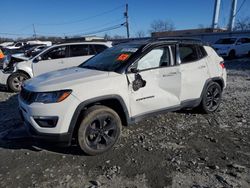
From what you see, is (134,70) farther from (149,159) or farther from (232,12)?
(232,12)

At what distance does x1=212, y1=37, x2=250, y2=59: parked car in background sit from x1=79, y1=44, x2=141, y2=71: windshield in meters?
14.9

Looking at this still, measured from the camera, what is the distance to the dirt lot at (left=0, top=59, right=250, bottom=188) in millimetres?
3061

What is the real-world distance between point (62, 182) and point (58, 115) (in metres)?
0.89

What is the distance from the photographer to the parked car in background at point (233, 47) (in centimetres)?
1736

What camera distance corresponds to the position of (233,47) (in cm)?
1761

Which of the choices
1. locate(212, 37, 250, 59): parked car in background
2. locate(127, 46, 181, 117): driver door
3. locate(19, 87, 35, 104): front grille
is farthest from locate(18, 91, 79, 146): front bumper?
locate(212, 37, 250, 59): parked car in background

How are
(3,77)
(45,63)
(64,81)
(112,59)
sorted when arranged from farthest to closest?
(45,63), (3,77), (112,59), (64,81)

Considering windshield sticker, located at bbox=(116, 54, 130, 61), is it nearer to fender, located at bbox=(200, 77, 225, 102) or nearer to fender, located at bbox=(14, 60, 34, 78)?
fender, located at bbox=(200, 77, 225, 102)

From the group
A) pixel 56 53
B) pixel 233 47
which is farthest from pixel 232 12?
pixel 56 53

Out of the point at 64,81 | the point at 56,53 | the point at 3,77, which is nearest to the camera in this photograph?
the point at 64,81

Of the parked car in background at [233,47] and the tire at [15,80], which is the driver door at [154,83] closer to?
the tire at [15,80]

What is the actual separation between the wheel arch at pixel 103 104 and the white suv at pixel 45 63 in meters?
5.24

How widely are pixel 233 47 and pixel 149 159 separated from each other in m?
16.7

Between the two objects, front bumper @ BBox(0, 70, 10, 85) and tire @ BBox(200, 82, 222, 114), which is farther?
front bumper @ BBox(0, 70, 10, 85)
